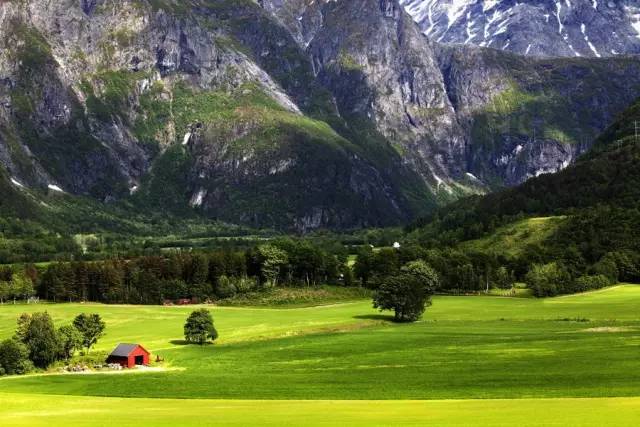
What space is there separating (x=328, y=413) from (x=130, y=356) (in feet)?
166

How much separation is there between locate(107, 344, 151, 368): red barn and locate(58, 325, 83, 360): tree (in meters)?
8.80

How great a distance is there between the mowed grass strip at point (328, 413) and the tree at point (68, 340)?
40.4 meters

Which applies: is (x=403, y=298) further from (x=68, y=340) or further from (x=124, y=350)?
(x=68, y=340)

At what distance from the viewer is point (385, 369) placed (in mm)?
95625

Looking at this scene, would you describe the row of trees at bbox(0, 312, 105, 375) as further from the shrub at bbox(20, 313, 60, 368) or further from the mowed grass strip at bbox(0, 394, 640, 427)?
the mowed grass strip at bbox(0, 394, 640, 427)

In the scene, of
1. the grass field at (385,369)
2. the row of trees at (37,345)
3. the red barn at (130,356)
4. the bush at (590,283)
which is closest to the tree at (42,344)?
the row of trees at (37,345)

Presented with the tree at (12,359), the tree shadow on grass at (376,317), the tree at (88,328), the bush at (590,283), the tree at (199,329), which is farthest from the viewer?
the bush at (590,283)

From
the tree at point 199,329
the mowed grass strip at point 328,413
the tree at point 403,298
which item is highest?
the tree at point 403,298

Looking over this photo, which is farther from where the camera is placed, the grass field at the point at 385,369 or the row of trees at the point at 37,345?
the row of trees at the point at 37,345

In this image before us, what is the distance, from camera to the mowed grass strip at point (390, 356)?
80.3 metres

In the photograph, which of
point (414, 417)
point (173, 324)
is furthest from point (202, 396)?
point (173, 324)

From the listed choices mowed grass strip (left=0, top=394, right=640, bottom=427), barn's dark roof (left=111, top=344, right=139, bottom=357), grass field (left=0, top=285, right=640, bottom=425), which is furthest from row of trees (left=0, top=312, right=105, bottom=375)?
mowed grass strip (left=0, top=394, right=640, bottom=427)

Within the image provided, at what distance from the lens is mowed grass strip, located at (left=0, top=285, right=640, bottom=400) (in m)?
80.3

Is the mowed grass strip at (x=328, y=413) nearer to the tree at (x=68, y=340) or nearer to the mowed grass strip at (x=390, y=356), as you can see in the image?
the mowed grass strip at (x=390, y=356)
